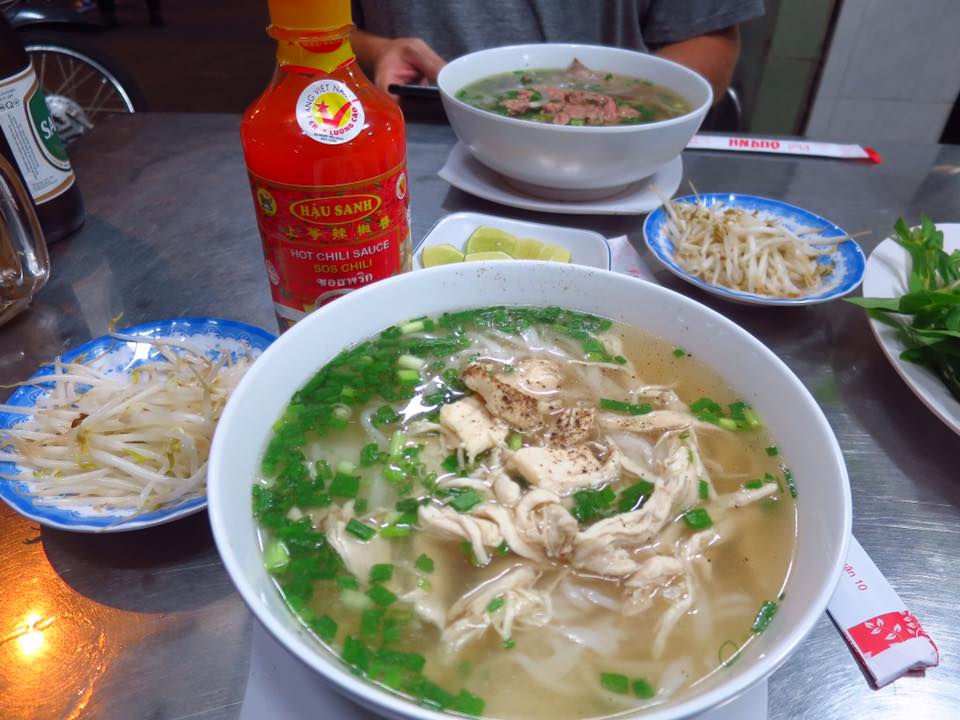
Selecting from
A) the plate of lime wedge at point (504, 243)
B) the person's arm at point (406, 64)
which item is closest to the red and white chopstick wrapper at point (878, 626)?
the plate of lime wedge at point (504, 243)

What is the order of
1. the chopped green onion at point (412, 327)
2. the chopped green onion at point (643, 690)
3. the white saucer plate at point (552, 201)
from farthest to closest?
the white saucer plate at point (552, 201) < the chopped green onion at point (412, 327) < the chopped green onion at point (643, 690)

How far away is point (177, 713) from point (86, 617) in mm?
291

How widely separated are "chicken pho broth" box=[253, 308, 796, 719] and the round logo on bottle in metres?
0.42

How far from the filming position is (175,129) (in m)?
3.10

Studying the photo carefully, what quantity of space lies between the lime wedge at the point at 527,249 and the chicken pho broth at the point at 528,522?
0.65 meters

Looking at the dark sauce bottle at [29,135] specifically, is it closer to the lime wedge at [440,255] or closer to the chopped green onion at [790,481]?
the lime wedge at [440,255]

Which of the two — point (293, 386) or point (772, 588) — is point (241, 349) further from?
point (772, 588)

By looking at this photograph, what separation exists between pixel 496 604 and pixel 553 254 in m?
1.23

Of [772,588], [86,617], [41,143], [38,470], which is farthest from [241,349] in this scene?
[772,588]

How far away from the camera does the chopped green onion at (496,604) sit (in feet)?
3.32

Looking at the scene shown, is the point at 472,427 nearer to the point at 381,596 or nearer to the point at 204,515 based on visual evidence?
the point at 381,596

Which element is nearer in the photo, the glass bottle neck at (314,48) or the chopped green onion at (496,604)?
the chopped green onion at (496,604)

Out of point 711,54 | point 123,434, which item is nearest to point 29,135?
point 123,434

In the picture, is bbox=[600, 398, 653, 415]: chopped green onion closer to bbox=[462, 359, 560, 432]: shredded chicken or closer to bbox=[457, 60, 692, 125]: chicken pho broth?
bbox=[462, 359, 560, 432]: shredded chicken
